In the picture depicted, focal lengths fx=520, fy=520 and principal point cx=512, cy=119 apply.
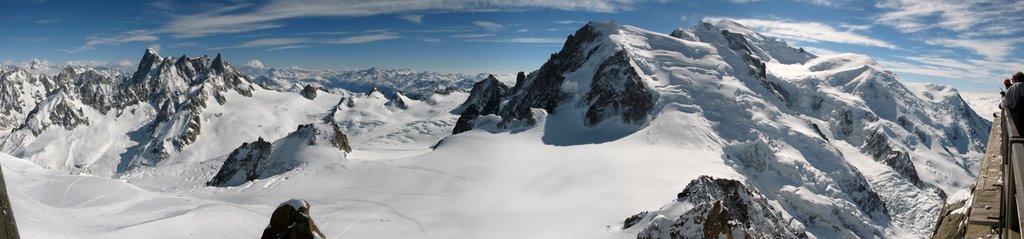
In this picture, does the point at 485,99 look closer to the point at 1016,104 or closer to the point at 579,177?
the point at 579,177

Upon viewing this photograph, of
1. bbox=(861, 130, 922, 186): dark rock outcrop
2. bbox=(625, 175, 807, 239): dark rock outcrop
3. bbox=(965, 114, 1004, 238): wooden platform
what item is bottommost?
bbox=(861, 130, 922, 186): dark rock outcrop

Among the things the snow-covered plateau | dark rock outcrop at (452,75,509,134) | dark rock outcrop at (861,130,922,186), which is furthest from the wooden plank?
dark rock outcrop at (861,130,922,186)

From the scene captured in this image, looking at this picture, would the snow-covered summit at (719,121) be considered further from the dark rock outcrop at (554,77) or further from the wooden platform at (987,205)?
the wooden platform at (987,205)

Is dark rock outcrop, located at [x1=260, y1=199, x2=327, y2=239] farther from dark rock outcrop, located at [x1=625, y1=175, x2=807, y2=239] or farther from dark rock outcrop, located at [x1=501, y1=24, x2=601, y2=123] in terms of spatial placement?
dark rock outcrop, located at [x1=501, y1=24, x2=601, y2=123]

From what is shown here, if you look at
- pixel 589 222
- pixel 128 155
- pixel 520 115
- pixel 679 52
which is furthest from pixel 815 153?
pixel 128 155

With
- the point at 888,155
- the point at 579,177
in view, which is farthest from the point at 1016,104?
the point at 888,155

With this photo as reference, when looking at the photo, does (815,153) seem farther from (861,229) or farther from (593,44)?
(593,44)
